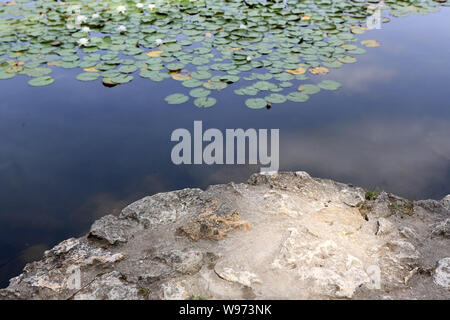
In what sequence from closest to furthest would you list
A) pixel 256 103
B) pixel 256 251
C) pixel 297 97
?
pixel 256 251 < pixel 256 103 < pixel 297 97

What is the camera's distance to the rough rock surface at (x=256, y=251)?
2.23m

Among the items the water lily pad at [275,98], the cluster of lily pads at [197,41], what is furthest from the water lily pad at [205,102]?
the water lily pad at [275,98]

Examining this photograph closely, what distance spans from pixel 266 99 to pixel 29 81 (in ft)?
9.37

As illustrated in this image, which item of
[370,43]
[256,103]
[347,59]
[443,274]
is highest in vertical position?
[370,43]

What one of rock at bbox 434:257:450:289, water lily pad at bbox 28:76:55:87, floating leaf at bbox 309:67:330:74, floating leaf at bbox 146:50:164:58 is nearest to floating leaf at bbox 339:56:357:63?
floating leaf at bbox 309:67:330:74

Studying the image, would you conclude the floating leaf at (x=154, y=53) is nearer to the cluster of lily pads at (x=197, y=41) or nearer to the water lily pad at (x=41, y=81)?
the cluster of lily pads at (x=197, y=41)

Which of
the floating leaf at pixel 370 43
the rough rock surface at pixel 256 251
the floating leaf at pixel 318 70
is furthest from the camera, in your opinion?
the floating leaf at pixel 370 43

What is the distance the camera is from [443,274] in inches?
91.3

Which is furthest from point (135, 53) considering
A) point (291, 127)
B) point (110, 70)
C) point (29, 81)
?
point (291, 127)

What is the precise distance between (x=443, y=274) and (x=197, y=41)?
429 cm

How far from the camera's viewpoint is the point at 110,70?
4953 mm

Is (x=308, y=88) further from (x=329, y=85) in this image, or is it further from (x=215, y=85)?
(x=215, y=85)

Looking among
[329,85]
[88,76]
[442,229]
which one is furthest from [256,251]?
[88,76]

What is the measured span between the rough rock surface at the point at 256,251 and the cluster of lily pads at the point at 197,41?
5.84 ft
